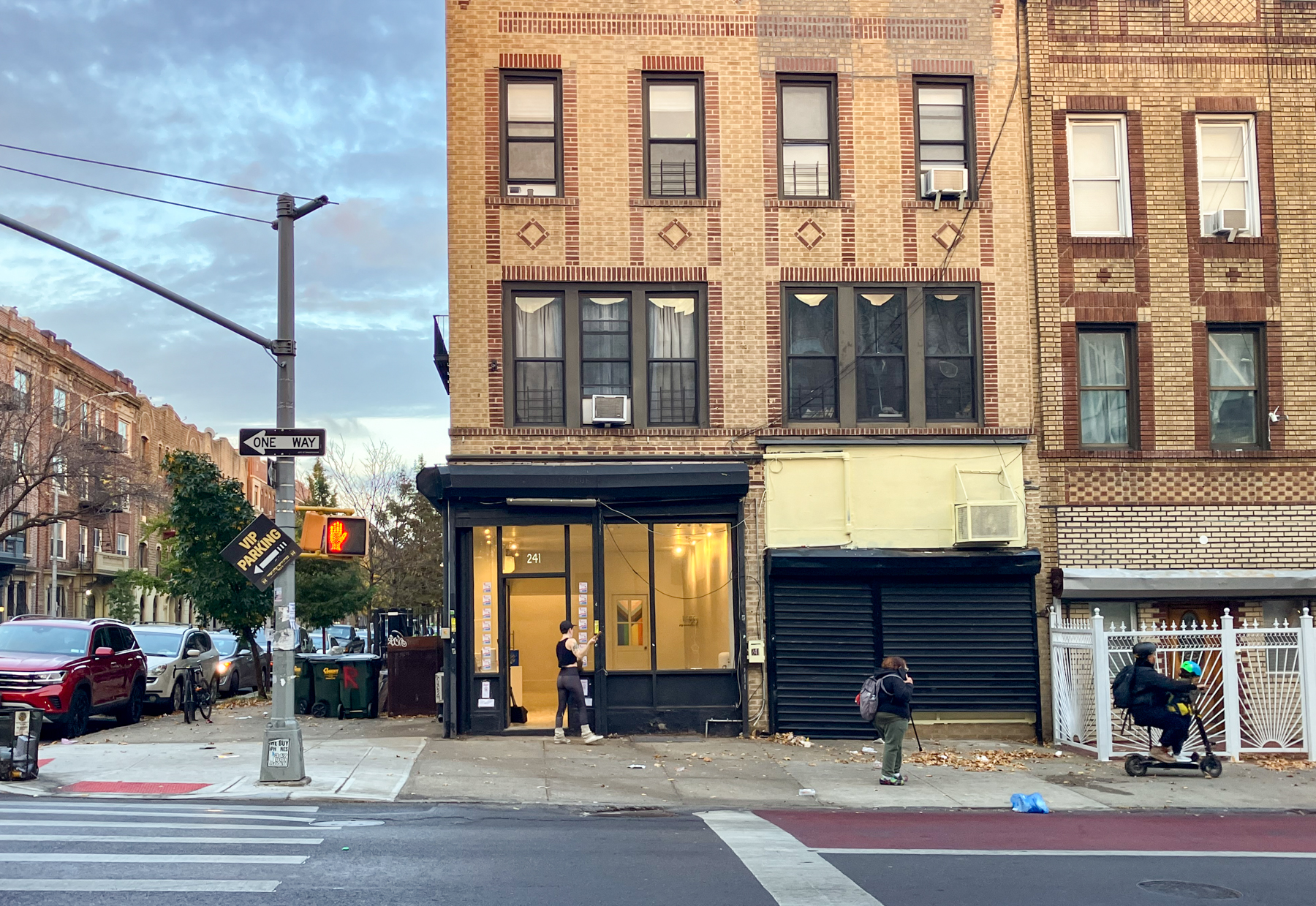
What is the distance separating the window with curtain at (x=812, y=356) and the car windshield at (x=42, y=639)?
11049 millimetres

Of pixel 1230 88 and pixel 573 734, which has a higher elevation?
pixel 1230 88

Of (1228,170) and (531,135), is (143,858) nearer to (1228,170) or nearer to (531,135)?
(531,135)

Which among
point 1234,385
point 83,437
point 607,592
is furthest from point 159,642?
point 83,437

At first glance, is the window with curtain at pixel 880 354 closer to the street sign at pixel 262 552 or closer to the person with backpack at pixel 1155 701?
the person with backpack at pixel 1155 701

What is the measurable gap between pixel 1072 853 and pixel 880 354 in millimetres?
9976

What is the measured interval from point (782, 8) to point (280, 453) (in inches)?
406

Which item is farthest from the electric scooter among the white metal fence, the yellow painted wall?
the yellow painted wall

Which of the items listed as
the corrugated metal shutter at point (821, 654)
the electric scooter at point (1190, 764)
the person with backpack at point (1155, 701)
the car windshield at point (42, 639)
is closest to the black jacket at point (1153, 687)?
the person with backpack at point (1155, 701)

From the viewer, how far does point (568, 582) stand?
62.2 ft

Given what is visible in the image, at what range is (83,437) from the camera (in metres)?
47.8

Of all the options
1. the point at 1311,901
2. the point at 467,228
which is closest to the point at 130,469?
the point at 467,228

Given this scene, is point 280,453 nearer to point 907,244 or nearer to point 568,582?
point 568,582

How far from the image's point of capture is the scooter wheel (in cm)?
1596

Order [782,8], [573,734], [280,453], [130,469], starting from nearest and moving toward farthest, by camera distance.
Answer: [280,453], [573,734], [782,8], [130,469]
